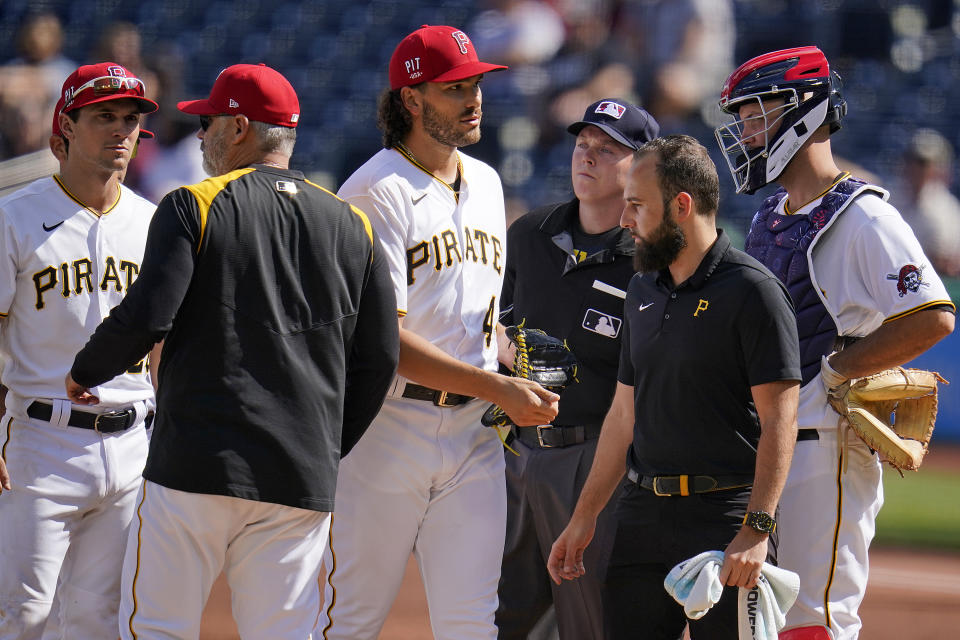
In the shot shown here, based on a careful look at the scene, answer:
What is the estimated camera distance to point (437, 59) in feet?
11.2

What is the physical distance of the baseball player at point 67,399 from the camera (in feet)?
11.6

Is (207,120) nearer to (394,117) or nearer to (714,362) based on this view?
(394,117)

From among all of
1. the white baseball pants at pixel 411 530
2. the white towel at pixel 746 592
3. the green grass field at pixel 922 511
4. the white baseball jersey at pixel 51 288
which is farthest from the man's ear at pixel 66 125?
the green grass field at pixel 922 511

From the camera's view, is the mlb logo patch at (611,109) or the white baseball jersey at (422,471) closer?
the white baseball jersey at (422,471)

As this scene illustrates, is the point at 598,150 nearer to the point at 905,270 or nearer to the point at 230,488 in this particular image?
the point at 905,270

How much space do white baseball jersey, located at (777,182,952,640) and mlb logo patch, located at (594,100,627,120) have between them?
91 cm

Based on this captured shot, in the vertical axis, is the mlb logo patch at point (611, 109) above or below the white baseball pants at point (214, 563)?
above

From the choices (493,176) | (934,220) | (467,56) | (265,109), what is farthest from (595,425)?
(934,220)

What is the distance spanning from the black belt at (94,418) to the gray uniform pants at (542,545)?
1.35 metres

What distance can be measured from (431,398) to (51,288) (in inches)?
50.2

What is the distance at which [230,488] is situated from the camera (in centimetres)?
273

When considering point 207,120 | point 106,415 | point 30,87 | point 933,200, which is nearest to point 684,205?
point 207,120

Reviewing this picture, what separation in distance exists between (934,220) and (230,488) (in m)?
8.33

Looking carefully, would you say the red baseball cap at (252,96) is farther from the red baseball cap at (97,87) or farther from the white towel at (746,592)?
the white towel at (746,592)
